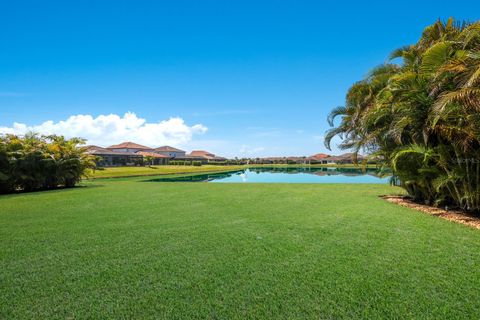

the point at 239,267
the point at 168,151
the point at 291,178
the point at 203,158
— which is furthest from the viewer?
the point at 203,158

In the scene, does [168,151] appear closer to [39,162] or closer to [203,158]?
[203,158]

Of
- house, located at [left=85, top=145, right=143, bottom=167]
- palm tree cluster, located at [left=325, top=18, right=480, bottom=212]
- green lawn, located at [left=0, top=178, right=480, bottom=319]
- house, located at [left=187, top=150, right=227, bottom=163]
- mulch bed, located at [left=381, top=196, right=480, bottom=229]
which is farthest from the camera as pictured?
house, located at [left=187, top=150, right=227, bottom=163]

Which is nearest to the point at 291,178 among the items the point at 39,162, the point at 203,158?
the point at 39,162

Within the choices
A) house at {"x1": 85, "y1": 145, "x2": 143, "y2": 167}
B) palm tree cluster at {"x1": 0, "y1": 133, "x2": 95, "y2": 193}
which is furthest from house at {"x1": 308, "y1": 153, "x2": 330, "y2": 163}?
palm tree cluster at {"x1": 0, "y1": 133, "x2": 95, "y2": 193}

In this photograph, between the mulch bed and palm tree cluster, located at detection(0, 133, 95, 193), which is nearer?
the mulch bed

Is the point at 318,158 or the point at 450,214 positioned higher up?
the point at 318,158

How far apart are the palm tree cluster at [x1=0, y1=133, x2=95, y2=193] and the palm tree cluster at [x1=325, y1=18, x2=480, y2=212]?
1259 centimetres

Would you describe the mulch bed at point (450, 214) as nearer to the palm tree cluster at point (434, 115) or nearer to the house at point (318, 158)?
the palm tree cluster at point (434, 115)

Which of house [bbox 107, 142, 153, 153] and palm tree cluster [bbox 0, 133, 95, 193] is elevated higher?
house [bbox 107, 142, 153, 153]

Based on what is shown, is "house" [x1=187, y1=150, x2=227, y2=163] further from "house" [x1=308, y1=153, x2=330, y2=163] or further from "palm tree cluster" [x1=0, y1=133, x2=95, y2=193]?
"palm tree cluster" [x1=0, y1=133, x2=95, y2=193]

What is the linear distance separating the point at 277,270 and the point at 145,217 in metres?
3.63

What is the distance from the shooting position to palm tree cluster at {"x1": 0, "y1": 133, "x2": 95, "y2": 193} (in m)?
10.3

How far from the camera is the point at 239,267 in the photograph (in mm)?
2945

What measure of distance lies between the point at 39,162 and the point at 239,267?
11926mm
